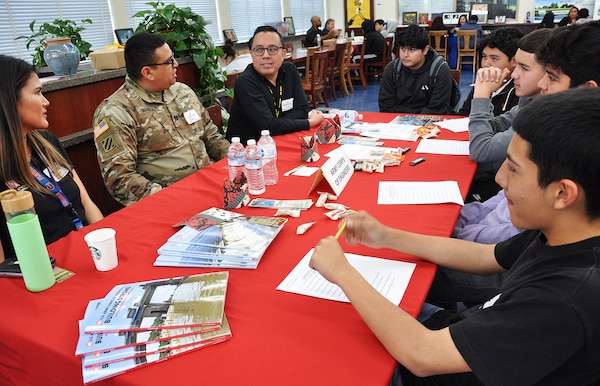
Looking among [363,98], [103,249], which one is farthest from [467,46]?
[103,249]

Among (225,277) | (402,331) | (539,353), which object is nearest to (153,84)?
(225,277)

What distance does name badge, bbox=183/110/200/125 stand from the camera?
2.55m

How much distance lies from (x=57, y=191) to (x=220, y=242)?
0.91 m

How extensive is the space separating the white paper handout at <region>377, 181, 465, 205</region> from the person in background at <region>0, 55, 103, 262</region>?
1274mm

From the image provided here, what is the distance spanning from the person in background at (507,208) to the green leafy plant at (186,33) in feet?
8.62

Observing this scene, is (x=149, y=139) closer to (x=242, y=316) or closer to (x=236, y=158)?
(x=236, y=158)

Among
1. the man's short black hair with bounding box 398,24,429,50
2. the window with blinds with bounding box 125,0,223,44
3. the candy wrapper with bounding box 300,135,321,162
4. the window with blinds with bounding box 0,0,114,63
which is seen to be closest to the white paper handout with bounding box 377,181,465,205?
the candy wrapper with bounding box 300,135,321,162

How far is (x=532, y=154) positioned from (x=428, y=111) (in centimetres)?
272

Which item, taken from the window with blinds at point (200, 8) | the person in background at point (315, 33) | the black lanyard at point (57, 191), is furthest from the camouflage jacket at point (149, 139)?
the person in background at point (315, 33)

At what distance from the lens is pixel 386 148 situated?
7.54ft

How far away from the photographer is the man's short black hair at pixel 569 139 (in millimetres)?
773

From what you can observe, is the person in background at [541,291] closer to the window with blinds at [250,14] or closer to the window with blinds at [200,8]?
the window with blinds at [200,8]

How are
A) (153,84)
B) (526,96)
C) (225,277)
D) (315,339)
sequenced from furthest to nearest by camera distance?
(153,84)
(526,96)
(225,277)
(315,339)

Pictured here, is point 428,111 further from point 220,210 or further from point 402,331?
point 402,331
